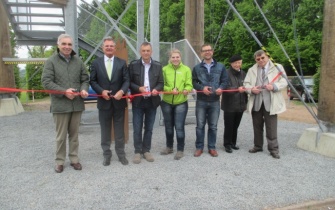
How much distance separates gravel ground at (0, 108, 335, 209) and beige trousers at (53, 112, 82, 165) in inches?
8.0

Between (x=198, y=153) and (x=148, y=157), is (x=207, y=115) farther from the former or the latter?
(x=148, y=157)

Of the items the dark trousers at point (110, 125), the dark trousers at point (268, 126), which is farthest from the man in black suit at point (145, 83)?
the dark trousers at point (268, 126)

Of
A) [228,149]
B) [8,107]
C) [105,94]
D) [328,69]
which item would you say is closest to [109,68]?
[105,94]

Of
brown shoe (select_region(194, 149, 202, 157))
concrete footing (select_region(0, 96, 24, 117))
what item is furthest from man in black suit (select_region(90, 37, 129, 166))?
concrete footing (select_region(0, 96, 24, 117))

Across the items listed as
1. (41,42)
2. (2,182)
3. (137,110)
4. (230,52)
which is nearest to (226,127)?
(137,110)

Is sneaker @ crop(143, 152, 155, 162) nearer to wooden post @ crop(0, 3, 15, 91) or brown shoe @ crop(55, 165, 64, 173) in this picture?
brown shoe @ crop(55, 165, 64, 173)

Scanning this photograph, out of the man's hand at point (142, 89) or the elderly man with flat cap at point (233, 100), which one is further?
the elderly man with flat cap at point (233, 100)

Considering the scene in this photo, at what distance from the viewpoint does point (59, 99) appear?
4.43m

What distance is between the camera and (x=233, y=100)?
18.3ft

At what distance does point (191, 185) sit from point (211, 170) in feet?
2.22

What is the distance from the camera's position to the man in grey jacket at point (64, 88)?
4.36 m

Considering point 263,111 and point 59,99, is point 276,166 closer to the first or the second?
point 263,111

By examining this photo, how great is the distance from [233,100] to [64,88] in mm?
2763

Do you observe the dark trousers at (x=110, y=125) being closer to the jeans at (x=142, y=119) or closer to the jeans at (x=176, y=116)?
the jeans at (x=142, y=119)
